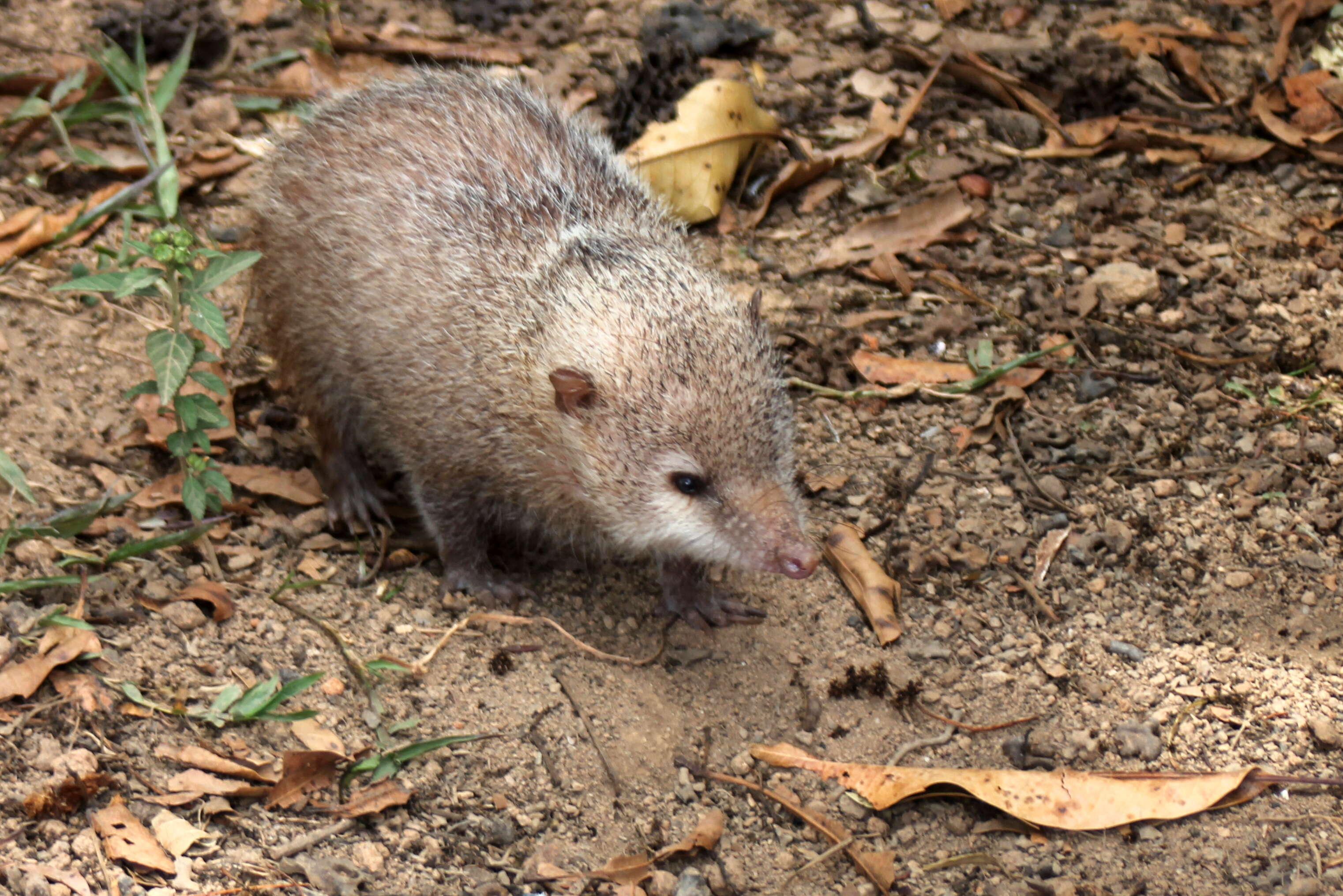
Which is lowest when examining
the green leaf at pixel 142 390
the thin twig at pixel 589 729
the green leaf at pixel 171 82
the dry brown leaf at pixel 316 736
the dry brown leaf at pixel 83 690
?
the thin twig at pixel 589 729

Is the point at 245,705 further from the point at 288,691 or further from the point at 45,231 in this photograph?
the point at 45,231

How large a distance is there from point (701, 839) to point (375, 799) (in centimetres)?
97

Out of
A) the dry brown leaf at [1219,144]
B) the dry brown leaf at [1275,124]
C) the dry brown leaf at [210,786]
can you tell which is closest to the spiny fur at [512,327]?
the dry brown leaf at [210,786]

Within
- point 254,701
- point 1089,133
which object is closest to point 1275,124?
point 1089,133

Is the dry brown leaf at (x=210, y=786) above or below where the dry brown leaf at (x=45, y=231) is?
below

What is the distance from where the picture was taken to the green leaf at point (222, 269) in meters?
4.19

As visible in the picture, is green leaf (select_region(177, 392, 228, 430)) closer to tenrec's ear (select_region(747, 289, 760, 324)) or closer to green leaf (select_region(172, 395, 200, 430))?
green leaf (select_region(172, 395, 200, 430))

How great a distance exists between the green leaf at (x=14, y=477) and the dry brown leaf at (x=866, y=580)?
2846mm

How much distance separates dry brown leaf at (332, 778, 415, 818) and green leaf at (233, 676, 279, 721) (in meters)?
0.40

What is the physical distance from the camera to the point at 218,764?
144 inches

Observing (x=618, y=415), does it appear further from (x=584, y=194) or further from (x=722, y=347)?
(x=584, y=194)

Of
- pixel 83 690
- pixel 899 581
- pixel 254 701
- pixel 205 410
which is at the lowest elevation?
pixel 899 581

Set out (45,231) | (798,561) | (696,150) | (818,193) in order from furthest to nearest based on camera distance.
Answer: (818,193) < (696,150) < (45,231) < (798,561)

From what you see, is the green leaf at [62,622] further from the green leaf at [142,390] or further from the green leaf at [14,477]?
the green leaf at [142,390]
